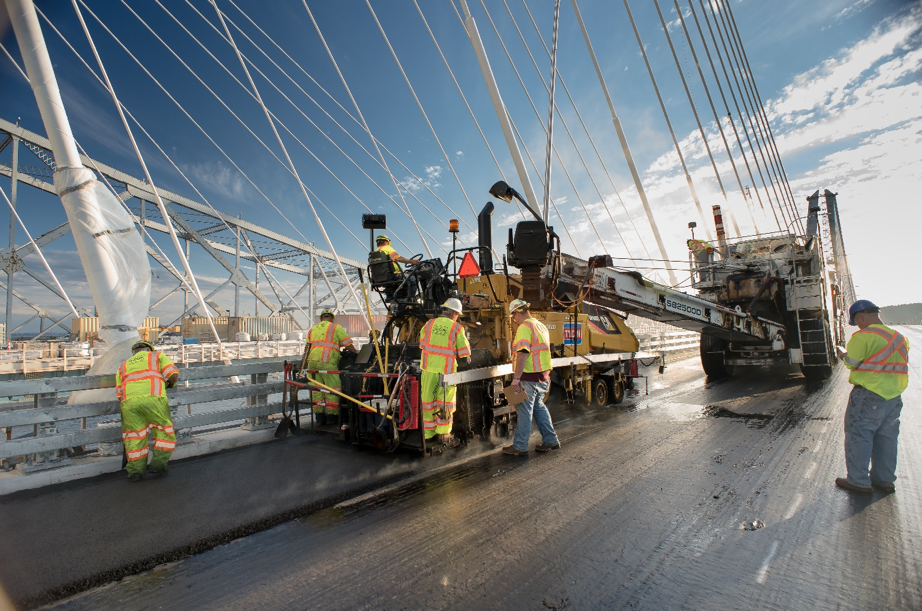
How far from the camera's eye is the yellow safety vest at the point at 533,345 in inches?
195

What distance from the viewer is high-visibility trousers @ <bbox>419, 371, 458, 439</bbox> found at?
4.48m

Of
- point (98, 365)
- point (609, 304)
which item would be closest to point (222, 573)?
point (98, 365)

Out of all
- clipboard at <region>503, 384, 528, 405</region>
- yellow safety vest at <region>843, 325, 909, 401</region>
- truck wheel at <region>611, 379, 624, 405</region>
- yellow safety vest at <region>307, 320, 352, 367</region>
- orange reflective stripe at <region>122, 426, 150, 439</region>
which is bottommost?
truck wheel at <region>611, 379, 624, 405</region>

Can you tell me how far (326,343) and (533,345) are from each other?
2.67 m

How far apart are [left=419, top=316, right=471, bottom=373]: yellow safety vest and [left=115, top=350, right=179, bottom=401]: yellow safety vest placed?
256cm

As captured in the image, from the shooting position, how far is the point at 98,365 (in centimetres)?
529

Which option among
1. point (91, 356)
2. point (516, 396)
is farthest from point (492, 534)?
point (91, 356)

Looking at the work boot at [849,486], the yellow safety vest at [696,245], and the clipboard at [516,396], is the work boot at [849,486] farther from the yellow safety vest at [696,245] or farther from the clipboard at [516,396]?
the yellow safety vest at [696,245]

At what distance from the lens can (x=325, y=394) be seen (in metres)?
5.54

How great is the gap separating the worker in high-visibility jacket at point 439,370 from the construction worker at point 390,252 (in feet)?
3.76

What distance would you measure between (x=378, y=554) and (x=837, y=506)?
132 inches

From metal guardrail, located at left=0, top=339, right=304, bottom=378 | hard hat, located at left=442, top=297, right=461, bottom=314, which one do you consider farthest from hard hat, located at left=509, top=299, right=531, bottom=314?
metal guardrail, located at left=0, top=339, right=304, bottom=378

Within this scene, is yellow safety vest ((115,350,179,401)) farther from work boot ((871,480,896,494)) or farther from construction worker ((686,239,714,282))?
construction worker ((686,239,714,282))

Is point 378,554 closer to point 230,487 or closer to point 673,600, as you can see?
point 673,600
